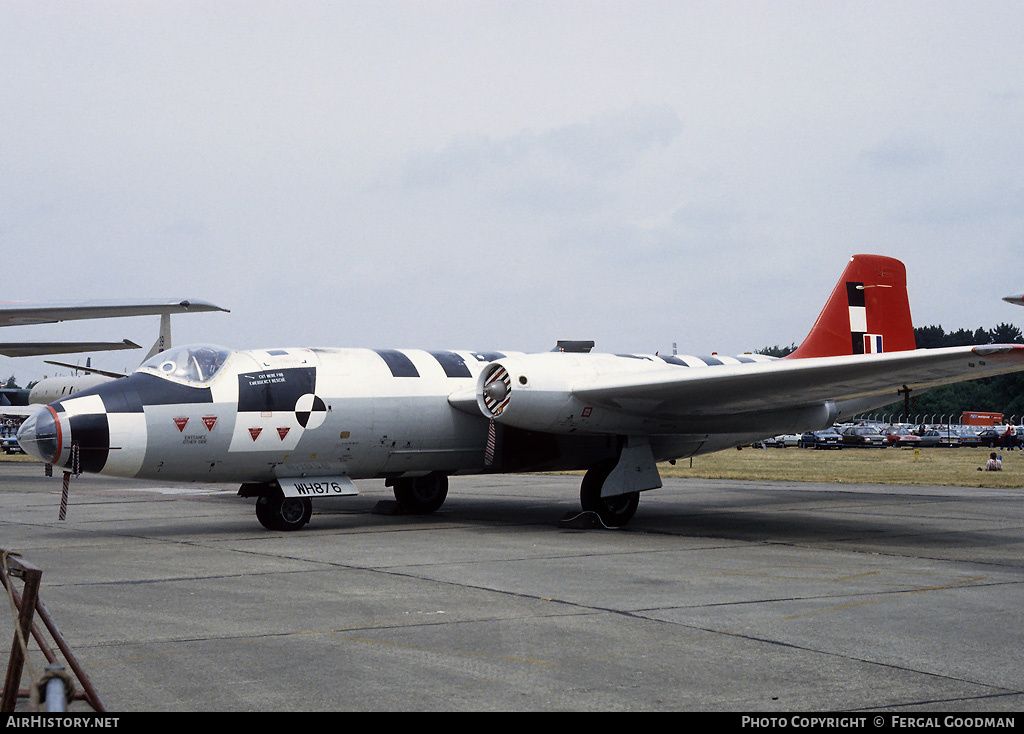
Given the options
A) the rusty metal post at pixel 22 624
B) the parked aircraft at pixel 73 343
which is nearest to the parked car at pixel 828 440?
the parked aircraft at pixel 73 343

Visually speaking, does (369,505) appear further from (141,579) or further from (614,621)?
(614,621)

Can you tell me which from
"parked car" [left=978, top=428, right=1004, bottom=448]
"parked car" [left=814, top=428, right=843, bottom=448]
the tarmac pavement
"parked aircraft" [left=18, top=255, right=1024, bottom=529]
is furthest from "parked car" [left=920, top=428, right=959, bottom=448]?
"parked aircraft" [left=18, top=255, right=1024, bottom=529]

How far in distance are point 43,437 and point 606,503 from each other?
8503mm

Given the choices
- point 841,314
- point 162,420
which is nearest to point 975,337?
point 841,314

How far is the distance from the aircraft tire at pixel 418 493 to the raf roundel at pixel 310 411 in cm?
368

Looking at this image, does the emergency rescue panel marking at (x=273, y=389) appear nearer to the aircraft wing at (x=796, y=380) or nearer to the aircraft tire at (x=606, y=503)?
the aircraft wing at (x=796, y=380)

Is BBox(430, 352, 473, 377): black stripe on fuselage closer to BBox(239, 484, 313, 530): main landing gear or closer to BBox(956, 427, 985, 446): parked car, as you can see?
BBox(239, 484, 313, 530): main landing gear

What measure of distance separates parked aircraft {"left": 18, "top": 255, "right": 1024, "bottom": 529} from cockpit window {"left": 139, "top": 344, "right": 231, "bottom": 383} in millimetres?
29

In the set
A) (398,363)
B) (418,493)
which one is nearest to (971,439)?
(418,493)

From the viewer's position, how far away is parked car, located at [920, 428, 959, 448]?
222 feet

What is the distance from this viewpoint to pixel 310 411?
49.2ft

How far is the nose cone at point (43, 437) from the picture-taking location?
43.5 feet

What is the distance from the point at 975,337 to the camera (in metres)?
124

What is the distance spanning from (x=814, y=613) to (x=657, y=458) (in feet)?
31.7
